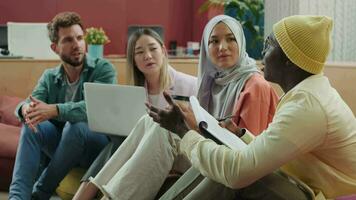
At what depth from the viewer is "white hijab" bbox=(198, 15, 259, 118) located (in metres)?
2.43

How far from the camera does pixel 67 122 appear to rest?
8.88ft

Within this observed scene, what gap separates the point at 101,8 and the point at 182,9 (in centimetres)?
105

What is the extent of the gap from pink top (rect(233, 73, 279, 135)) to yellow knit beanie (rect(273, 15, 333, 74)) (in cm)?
65

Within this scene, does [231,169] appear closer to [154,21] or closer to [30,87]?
[30,87]

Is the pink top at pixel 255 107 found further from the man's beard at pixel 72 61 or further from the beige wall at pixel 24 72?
the beige wall at pixel 24 72

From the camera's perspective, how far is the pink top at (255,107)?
2219 mm

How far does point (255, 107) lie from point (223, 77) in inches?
13.3

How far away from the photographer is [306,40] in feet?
5.12

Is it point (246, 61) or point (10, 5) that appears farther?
point (10, 5)

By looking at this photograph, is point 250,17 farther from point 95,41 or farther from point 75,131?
point 75,131

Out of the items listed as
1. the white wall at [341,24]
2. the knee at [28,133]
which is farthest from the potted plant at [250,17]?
the knee at [28,133]

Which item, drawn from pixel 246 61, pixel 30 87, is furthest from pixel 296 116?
pixel 30 87

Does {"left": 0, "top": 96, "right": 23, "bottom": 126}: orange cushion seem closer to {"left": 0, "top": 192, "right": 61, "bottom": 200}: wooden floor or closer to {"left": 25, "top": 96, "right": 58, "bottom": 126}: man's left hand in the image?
{"left": 0, "top": 192, "right": 61, "bottom": 200}: wooden floor

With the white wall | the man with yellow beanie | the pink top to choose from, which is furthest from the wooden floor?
the white wall
